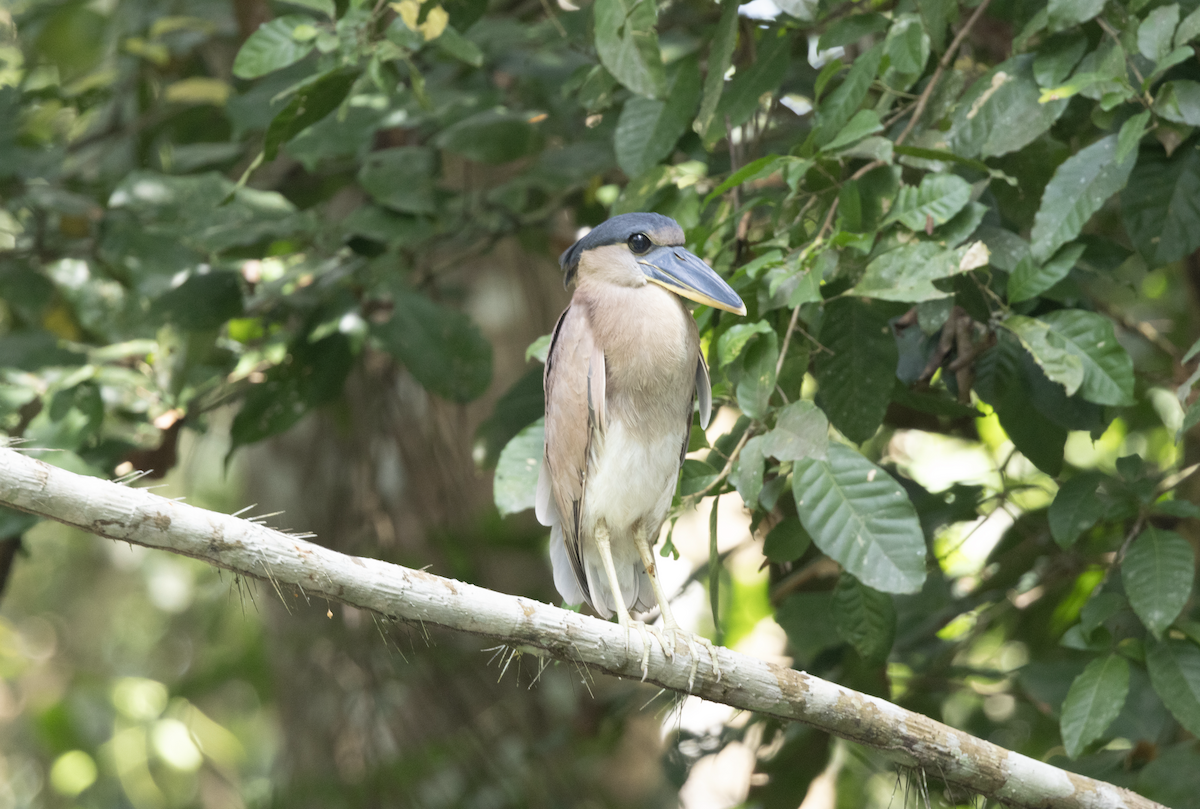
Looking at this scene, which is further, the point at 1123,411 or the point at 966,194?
the point at 1123,411

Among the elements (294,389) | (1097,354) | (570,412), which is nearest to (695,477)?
(570,412)

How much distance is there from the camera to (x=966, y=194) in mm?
1810

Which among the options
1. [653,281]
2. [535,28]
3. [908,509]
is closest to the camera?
[908,509]

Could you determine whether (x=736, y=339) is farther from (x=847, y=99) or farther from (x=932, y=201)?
(x=847, y=99)

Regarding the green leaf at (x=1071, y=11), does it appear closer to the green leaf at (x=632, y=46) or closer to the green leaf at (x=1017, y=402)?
the green leaf at (x=1017, y=402)

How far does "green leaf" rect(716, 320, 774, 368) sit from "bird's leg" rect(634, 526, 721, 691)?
515 millimetres

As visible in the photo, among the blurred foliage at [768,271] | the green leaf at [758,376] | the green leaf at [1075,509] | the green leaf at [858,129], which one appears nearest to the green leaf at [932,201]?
the blurred foliage at [768,271]

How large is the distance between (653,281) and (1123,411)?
1997mm

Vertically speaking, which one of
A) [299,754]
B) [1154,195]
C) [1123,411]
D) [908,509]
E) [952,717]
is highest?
[1154,195]

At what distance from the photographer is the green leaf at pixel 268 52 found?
2.22 m

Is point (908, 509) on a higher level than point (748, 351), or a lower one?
lower

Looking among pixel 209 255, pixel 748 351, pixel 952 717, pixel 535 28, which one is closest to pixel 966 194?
pixel 748 351

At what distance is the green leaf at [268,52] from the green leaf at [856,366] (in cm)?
133

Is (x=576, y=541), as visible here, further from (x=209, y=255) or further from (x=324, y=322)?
(x=209, y=255)
